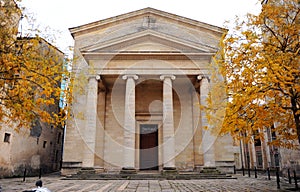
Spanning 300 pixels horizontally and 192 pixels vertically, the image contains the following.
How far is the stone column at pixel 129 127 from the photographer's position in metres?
16.0

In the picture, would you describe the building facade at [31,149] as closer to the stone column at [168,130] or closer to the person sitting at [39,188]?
the stone column at [168,130]

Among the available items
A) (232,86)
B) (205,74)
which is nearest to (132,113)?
(205,74)

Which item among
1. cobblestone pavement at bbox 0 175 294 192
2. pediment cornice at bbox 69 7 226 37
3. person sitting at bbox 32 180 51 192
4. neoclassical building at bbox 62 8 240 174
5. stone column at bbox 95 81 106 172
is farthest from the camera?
pediment cornice at bbox 69 7 226 37

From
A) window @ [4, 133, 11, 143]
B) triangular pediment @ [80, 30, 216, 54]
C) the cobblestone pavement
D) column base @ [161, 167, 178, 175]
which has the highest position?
triangular pediment @ [80, 30, 216, 54]

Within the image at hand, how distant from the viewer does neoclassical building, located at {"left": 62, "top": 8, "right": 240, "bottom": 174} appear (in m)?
17.0

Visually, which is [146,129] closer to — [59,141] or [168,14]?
[168,14]

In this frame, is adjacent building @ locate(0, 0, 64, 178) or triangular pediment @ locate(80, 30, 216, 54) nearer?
adjacent building @ locate(0, 0, 64, 178)

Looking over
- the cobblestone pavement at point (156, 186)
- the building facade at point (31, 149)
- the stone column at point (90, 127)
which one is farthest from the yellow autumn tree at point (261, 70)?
the stone column at point (90, 127)

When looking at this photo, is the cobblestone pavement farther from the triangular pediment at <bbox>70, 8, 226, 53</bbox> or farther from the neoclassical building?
the triangular pediment at <bbox>70, 8, 226, 53</bbox>

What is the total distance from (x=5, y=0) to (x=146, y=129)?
14.9 meters

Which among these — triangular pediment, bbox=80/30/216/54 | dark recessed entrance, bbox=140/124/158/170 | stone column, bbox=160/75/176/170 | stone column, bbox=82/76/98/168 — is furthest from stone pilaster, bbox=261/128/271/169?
stone column, bbox=82/76/98/168

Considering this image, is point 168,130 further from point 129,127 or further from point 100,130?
point 100,130

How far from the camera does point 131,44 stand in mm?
18328

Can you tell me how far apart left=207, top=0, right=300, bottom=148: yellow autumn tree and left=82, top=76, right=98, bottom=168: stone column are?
10.4m
